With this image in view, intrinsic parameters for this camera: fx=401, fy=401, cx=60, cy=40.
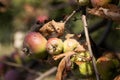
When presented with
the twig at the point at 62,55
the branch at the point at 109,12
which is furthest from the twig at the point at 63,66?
the branch at the point at 109,12

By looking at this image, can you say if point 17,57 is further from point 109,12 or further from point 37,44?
point 109,12

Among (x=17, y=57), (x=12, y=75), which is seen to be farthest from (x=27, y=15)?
(x=12, y=75)

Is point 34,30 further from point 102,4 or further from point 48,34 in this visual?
point 102,4

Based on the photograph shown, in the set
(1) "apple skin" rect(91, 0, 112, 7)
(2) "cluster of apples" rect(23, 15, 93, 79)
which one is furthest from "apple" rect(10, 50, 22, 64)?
(1) "apple skin" rect(91, 0, 112, 7)

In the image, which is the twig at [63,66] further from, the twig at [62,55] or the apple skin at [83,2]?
the apple skin at [83,2]

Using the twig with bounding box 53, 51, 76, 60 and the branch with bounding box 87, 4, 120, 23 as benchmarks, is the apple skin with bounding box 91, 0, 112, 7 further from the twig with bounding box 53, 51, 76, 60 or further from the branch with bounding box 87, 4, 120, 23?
the twig with bounding box 53, 51, 76, 60

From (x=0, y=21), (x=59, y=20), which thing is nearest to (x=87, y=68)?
(x=59, y=20)
